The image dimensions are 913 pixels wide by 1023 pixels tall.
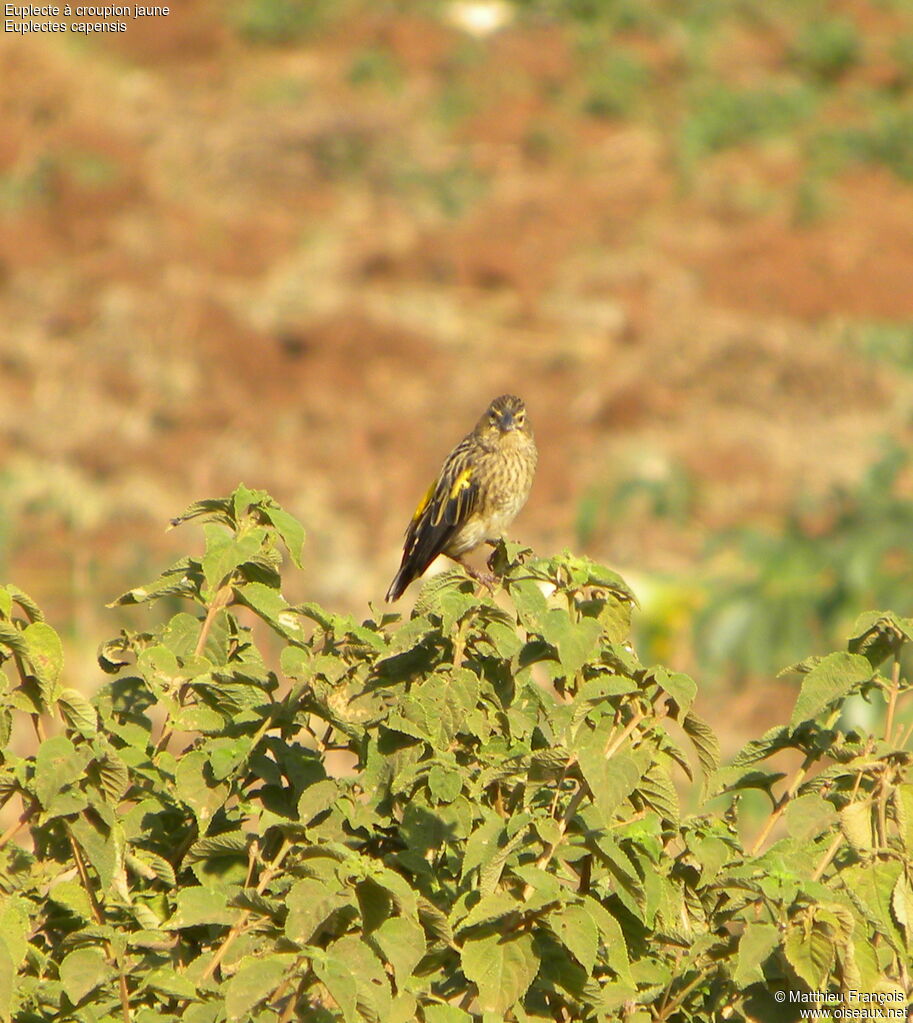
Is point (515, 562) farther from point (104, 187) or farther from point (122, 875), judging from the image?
point (104, 187)

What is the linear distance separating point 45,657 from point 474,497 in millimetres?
3480

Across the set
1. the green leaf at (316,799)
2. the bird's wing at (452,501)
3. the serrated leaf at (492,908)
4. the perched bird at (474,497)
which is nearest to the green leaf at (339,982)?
the serrated leaf at (492,908)

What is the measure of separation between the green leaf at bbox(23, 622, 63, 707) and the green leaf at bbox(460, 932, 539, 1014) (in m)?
0.88

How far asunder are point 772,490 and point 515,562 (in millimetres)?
10904

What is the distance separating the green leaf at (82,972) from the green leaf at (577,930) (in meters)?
0.78

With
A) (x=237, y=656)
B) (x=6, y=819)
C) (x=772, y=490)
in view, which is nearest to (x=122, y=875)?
(x=237, y=656)

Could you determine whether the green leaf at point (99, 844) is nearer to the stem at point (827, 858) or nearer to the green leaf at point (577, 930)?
the green leaf at point (577, 930)

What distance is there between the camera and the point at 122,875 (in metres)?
2.88

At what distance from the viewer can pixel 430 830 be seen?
2736mm

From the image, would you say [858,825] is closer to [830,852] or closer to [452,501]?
[830,852]

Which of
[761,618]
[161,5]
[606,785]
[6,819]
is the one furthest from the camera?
[161,5]

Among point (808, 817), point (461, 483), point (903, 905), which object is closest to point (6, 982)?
point (808, 817)

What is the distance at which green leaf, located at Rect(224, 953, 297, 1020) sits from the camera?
231 cm

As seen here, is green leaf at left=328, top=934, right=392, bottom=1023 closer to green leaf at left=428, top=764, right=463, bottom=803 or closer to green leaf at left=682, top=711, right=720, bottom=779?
green leaf at left=428, top=764, right=463, bottom=803
